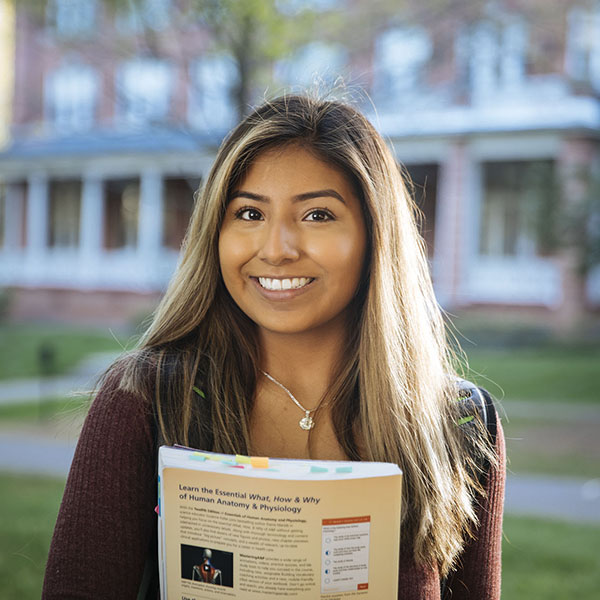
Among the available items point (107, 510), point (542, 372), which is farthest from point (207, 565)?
point (542, 372)

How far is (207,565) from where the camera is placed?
1.49 meters

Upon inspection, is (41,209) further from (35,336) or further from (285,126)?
(285,126)

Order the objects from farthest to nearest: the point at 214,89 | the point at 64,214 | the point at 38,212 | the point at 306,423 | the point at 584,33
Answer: the point at 64,214, the point at 38,212, the point at 584,33, the point at 214,89, the point at 306,423

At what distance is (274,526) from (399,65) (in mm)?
5640

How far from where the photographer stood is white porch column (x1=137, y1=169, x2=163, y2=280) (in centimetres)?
1877

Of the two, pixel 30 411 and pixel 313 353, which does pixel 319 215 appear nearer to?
pixel 313 353

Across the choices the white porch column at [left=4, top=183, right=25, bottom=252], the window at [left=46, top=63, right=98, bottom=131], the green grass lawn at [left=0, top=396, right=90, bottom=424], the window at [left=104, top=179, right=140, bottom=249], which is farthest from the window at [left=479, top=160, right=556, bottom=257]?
the white porch column at [left=4, top=183, right=25, bottom=252]

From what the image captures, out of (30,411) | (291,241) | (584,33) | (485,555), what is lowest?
(30,411)

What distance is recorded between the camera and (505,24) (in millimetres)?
6633

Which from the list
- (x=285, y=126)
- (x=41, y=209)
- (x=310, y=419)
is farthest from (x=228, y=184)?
(x=41, y=209)

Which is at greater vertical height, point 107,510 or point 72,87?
point 72,87

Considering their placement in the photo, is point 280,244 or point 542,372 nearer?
point 280,244

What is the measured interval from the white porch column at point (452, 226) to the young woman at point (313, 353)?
541 inches

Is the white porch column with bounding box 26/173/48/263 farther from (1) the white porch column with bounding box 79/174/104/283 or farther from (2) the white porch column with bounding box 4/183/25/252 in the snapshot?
(1) the white porch column with bounding box 79/174/104/283
